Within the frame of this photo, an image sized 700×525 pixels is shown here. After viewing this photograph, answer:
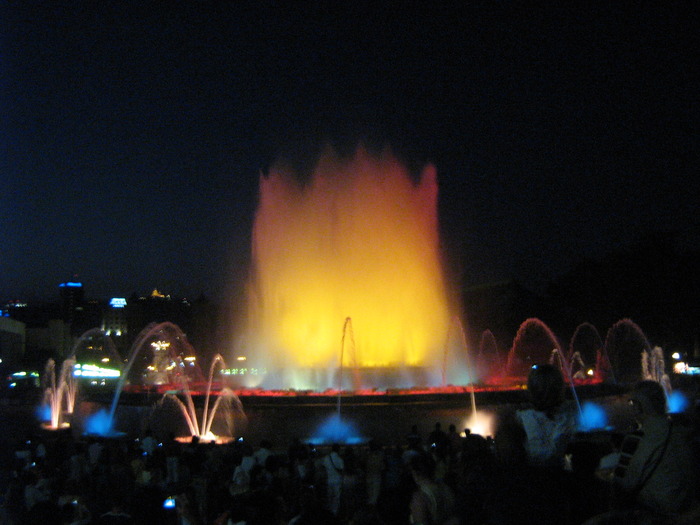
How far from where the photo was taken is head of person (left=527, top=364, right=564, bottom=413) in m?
3.64

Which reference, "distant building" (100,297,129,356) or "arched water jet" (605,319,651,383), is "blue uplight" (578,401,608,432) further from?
"distant building" (100,297,129,356)

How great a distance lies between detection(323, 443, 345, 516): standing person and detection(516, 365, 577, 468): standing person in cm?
477

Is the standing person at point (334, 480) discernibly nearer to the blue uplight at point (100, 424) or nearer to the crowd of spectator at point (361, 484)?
the crowd of spectator at point (361, 484)

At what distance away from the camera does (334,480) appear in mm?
8188

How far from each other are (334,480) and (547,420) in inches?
202

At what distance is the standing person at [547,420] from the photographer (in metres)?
3.45

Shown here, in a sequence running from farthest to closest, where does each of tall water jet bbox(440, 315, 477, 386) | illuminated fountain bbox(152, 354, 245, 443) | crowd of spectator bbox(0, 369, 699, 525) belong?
1. tall water jet bbox(440, 315, 477, 386)
2. illuminated fountain bbox(152, 354, 245, 443)
3. crowd of spectator bbox(0, 369, 699, 525)

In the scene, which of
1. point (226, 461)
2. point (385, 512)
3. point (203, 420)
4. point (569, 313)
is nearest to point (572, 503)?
point (385, 512)

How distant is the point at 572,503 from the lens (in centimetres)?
330

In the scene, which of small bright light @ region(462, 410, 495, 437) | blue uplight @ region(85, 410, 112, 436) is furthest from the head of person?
blue uplight @ region(85, 410, 112, 436)

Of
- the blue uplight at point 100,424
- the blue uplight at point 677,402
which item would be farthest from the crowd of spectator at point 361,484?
the blue uplight at point 677,402

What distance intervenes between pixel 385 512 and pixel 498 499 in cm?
292

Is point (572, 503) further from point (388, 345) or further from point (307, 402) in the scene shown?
point (388, 345)

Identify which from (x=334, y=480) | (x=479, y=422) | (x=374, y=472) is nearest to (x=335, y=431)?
(x=479, y=422)
